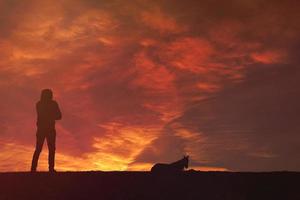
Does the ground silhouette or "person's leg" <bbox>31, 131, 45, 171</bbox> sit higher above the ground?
"person's leg" <bbox>31, 131, 45, 171</bbox>

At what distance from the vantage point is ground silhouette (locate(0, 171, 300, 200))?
1694cm

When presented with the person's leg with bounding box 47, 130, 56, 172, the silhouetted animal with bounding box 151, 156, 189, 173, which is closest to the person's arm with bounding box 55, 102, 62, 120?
the person's leg with bounding box 47, 130, 56, 172

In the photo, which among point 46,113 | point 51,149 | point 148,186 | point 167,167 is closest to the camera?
point 148,186

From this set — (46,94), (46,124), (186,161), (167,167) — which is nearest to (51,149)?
(46,124)

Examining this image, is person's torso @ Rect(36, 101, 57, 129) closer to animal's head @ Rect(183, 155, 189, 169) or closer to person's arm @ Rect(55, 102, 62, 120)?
person's arm @ Rect(55, 102, 62, 120)

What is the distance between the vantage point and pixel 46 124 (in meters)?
19.6

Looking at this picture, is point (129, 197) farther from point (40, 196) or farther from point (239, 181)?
point (239, 181)

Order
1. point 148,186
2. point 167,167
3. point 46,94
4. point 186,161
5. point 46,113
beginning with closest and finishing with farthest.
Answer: point 148,186, point 46,94, point 46,113, point 167,167, point 186,161

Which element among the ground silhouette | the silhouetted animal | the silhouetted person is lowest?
the ground silhouette

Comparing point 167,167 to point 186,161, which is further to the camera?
point 186,161

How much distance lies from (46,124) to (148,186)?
5.22 metres

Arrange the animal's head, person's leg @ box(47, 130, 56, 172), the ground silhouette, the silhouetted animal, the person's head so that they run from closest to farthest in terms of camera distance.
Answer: the ground silhouette, the person's head, person's leg @ box(47, 130, 56, 172), the silhouetted animal, the animal's head

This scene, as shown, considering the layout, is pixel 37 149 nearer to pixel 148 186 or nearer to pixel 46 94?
pixel 46 94

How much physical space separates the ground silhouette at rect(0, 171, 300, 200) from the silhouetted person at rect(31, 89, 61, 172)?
780mm
